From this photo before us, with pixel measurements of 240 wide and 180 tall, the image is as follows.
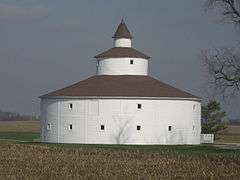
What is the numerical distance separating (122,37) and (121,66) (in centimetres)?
417

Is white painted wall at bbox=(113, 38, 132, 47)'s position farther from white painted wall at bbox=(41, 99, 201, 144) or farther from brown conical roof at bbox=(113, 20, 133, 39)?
white painted wall at bbox=(41, 99, 201, 144)

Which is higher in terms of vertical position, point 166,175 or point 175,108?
point 175,108

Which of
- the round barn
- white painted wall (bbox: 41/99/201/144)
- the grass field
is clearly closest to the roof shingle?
the round barn

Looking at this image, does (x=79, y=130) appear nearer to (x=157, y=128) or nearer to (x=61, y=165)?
(x=157, y=128)

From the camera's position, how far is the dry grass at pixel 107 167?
25016 millimetres

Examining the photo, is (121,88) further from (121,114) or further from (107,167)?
(107,167)

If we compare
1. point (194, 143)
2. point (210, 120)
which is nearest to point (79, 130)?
point (194, 143)

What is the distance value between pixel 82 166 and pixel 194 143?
3575cm

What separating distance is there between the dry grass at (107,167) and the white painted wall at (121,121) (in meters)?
23.1

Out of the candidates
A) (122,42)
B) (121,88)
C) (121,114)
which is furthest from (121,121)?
(122,42)

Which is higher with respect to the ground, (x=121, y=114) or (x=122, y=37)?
(x=122, y=37)

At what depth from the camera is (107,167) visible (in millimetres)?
28656

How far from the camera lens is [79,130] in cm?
6116

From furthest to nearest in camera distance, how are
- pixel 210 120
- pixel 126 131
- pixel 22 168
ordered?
pixel 210 120 < pixel 126 131 < pixel 22 168
